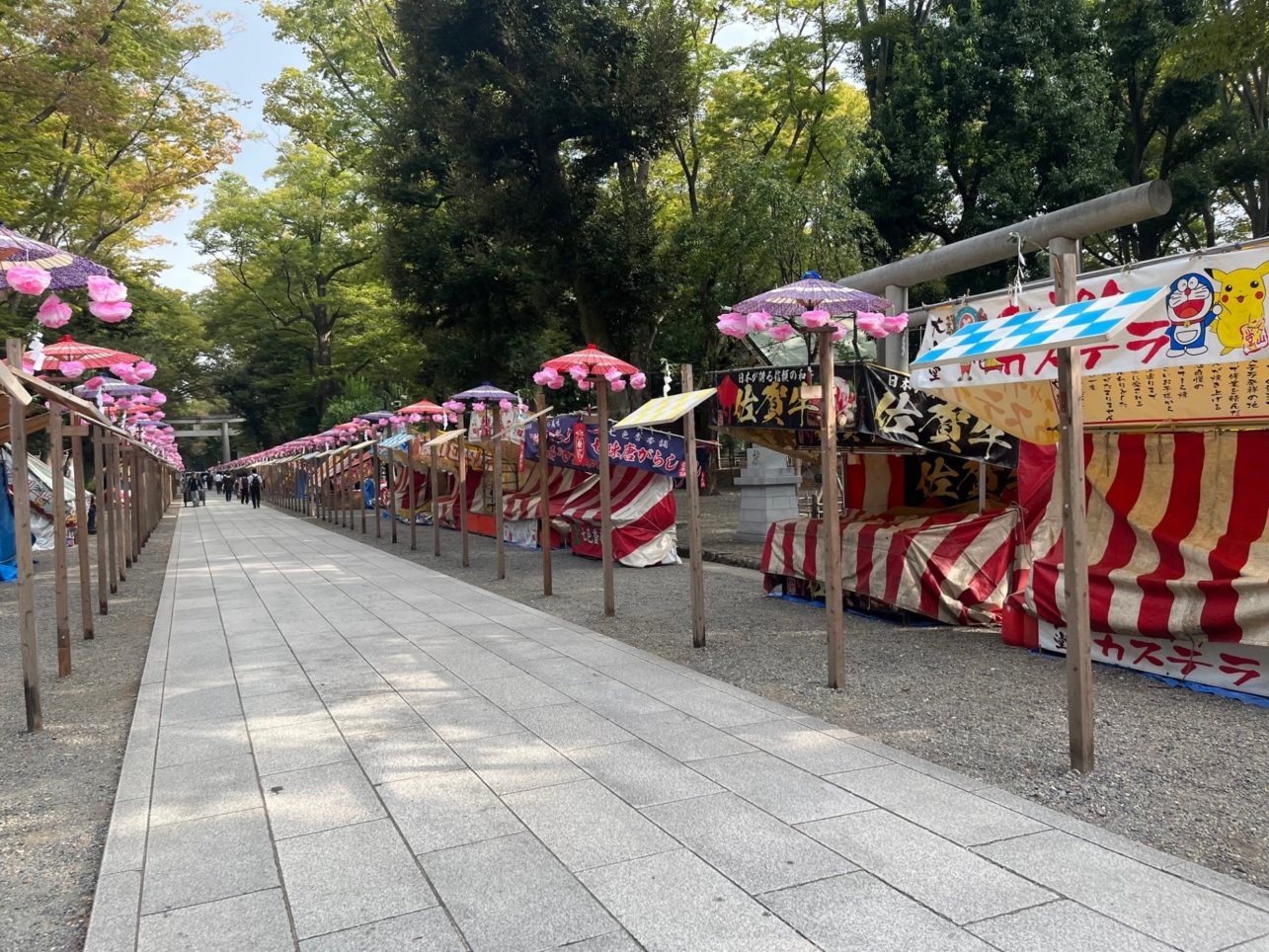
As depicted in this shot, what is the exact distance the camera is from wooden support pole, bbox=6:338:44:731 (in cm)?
504

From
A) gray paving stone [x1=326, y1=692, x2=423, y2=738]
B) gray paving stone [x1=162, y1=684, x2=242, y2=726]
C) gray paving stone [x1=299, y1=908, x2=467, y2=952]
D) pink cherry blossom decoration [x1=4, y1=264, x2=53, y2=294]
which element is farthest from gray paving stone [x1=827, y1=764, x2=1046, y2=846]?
pink cherry blossom decoration [x1=4, y1=264, x2=53, y2=294]

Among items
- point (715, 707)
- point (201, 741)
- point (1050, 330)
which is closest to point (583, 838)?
point (715, 707)

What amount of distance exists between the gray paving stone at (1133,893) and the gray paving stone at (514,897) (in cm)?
152

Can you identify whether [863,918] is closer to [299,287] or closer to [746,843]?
[746,843]

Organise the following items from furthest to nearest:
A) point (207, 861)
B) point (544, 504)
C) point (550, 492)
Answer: point (550, 492) → point (544, 504) → point (207, 861)

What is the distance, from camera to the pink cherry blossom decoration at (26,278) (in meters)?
5.27

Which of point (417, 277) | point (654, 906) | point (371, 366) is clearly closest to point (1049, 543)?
point (654, 906)

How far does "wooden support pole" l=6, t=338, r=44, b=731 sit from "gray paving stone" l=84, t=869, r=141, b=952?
2.46 metres

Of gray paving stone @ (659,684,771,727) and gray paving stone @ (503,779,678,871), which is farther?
gray paving stone @ (659,684,771,727)

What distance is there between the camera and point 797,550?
8789 millimetres

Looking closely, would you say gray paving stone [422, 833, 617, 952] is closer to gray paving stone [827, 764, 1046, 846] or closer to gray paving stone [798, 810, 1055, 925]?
gray paving stone [798, 810, 1055, 925]

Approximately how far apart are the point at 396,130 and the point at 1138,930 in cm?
2058

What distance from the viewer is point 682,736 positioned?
186 inches

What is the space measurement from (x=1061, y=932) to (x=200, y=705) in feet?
16.7
